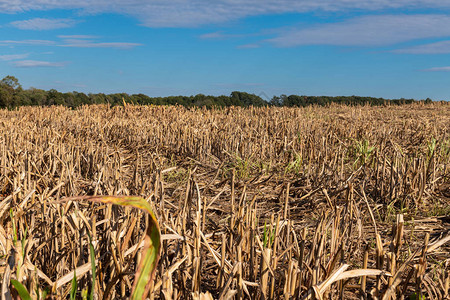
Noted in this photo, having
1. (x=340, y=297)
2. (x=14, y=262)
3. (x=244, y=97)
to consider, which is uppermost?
(x=244, y=97)

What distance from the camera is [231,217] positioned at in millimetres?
2277

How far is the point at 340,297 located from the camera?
202 centimetres

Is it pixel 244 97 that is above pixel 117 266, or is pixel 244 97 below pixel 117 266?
above

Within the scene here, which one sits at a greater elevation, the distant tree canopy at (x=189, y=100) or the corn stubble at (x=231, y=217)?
the distant tree canopy at (x=189, y=100)

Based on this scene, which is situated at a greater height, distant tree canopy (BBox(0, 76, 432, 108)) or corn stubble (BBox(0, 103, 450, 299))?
distant tree canopy (BBox(0, 76, 432, 108))

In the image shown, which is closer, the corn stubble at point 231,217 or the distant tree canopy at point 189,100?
the corn stubble at point 231,217

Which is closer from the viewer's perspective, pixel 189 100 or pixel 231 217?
pixel 231 217

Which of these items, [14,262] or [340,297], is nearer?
[14,262]

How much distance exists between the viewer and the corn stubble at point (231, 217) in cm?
186

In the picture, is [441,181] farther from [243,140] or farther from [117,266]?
[117,266]

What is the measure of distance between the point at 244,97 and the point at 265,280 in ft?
53.0

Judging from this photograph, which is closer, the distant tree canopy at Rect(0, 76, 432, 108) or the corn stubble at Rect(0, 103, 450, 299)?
the corn stubble at Rect(0, 103, 450, 299)

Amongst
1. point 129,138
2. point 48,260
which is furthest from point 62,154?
point 48,260

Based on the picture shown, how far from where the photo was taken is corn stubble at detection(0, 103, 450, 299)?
73.3 inches
